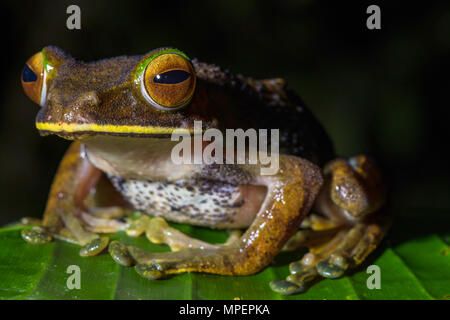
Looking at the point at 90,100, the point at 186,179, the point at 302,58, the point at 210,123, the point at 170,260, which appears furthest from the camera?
the point at 302,58

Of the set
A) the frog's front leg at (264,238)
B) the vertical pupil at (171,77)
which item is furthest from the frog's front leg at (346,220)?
the vertical pupil at (171,77)

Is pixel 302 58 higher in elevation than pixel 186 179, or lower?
higher

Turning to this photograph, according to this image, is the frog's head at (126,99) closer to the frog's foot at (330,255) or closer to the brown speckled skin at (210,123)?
the brown speckled skin at (210,123)

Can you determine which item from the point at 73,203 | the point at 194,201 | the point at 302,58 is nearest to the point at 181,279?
the point at 194,201

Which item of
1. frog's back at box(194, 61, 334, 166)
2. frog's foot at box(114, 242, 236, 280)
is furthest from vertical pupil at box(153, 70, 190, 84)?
frog's foot at box(114, 242, 236, 280)

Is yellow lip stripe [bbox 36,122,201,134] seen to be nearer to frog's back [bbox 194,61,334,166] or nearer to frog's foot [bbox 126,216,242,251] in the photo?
frog's back [bbox 194,61,334,166]

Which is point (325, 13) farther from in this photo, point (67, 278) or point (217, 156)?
point (67, 278)

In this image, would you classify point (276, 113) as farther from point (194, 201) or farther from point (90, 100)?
point (90, 100)
